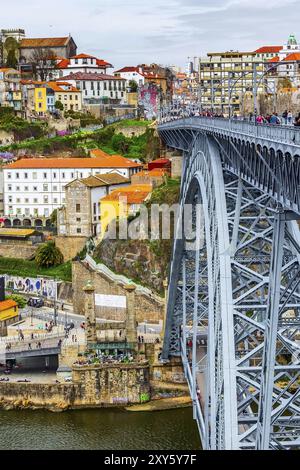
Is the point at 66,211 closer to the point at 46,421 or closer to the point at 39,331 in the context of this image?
the point at 39,331

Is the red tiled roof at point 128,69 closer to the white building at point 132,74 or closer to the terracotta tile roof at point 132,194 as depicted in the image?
the white building at point 132,74

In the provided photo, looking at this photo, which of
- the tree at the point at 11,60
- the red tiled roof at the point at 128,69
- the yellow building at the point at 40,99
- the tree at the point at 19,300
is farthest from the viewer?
the tree at the point at 11,60

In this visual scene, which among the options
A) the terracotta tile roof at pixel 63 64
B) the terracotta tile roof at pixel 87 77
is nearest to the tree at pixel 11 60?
the terracotta tile roof at pixel 63 64

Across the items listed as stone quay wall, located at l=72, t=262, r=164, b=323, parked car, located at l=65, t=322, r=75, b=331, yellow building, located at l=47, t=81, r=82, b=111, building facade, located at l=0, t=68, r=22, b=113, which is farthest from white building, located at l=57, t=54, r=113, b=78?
parked car, located at l=65, t=322, r=75, b=331

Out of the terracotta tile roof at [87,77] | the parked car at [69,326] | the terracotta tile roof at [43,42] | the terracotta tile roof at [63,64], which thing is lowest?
the parked car at [69,326]

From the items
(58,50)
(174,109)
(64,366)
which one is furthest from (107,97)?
(64,366)

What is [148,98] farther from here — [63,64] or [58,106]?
[63,64]
